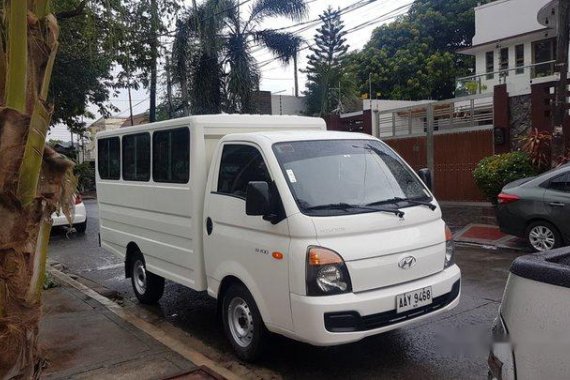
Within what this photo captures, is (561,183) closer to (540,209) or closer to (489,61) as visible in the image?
(540,209)

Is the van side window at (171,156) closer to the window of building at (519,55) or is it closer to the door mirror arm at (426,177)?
the door mirror arm at (426,177)

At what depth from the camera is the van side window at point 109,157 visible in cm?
724

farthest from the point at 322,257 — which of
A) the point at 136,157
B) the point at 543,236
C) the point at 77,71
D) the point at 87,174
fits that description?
the point at 87,174

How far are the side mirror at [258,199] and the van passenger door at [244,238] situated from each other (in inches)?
7.0

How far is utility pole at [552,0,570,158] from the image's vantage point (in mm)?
11039

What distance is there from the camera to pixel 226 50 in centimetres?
2041

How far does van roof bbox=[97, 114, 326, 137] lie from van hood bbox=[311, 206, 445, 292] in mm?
1827

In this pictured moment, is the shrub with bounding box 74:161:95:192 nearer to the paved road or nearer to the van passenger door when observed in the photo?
the paved road

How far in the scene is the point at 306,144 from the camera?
15.8 feet

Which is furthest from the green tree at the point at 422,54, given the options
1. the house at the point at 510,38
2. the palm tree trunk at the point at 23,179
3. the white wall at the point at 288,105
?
the palm tree trunk at the point at 23,179

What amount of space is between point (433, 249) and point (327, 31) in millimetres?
39106

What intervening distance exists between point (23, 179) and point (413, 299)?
2925 mm

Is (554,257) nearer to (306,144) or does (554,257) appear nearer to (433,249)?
(433,249)

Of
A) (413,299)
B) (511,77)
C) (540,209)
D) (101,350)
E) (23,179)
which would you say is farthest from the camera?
(511,77)
